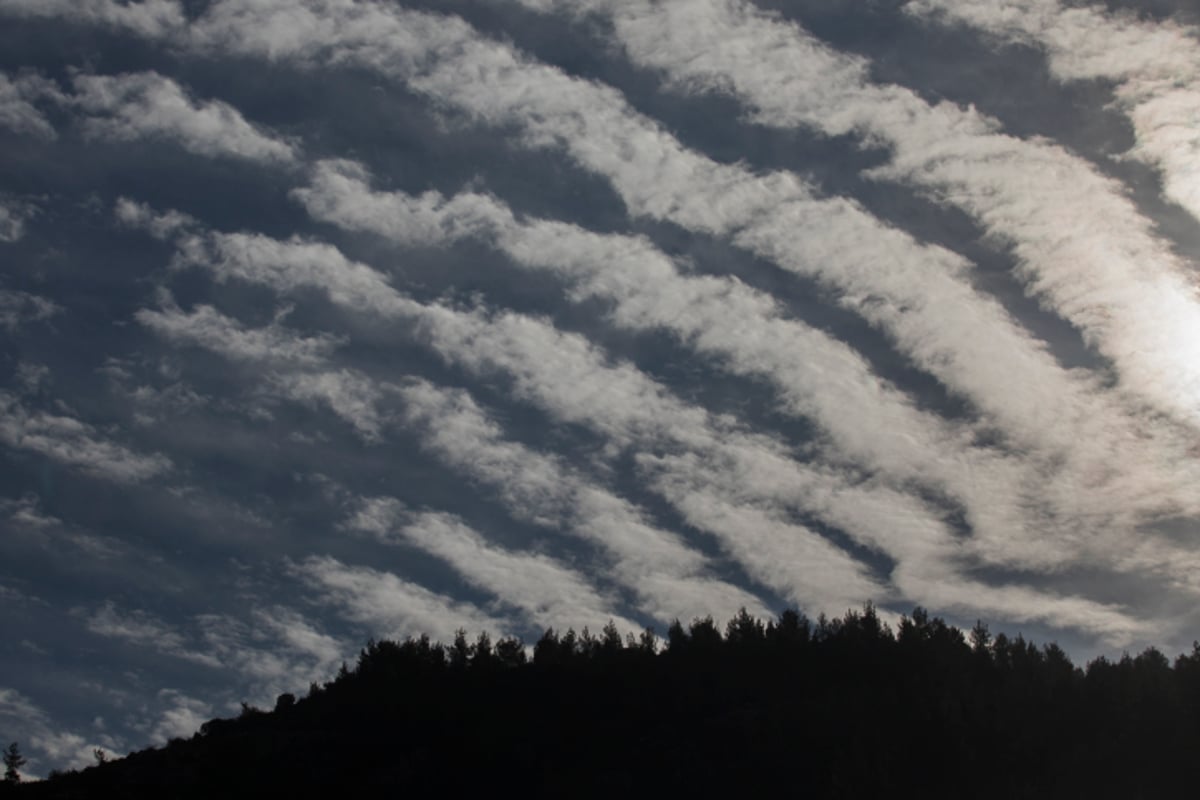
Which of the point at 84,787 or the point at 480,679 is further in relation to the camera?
the point at 480,679

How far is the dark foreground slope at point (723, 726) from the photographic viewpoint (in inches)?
5763

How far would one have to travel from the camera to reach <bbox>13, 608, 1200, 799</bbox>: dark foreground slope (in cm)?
14638

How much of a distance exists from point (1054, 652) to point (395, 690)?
97.9m

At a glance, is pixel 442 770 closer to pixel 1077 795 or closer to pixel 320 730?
pixel 320 730

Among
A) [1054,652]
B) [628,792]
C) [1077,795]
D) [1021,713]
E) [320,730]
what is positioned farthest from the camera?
[1054,652]

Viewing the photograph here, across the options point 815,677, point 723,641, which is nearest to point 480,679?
point 723,641

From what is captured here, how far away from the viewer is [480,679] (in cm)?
18438

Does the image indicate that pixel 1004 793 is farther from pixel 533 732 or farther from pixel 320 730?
pixel 320 730

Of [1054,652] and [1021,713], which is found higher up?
[1054,652]

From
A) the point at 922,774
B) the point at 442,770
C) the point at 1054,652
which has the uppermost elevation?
the point at 1054,652

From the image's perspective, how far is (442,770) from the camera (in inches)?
6152

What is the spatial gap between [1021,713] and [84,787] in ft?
397

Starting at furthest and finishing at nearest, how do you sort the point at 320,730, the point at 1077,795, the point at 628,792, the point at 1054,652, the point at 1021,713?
1. the point at 1054,652
2. the point at 320,730
3. the point at 1021,713
4. the point at 628,792
5. the point at 1077,795

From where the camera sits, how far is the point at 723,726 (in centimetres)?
15900
